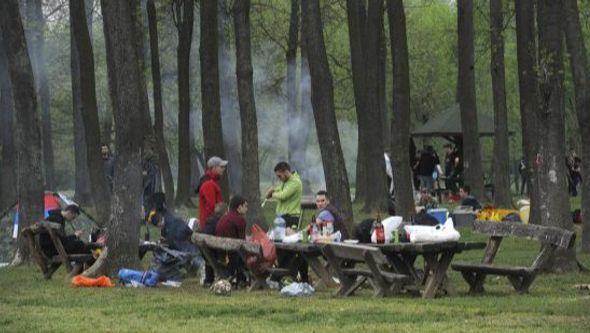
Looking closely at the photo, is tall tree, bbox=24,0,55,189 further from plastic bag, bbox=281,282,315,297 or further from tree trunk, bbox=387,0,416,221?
plastic bag, bbox=281,282,315,297

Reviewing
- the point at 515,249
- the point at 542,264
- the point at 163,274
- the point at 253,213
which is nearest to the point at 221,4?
the point at 253,213

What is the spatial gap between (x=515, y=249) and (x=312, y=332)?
12.1 metres

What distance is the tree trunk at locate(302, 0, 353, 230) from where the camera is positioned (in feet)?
80.9

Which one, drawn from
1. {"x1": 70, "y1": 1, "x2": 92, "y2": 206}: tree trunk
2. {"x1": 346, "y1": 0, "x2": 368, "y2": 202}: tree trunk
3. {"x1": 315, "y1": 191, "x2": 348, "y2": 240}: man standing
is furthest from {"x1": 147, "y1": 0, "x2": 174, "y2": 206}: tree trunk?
{"x1": 315, "y1": 191, "x2": 348, "y2": 240}: man standing

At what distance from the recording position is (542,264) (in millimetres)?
17250

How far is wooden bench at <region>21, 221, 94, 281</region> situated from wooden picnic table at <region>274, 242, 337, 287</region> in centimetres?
360

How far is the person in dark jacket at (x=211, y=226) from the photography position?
19922 mm

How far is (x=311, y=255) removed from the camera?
18375mm

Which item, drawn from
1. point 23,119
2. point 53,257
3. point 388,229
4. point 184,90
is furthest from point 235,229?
point 184,90

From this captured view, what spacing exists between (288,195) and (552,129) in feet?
13.7

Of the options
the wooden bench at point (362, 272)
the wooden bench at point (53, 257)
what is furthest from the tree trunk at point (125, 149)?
the wooden bench at point (362, 272)

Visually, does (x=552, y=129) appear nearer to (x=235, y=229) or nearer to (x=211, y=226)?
(x=235, y=229)

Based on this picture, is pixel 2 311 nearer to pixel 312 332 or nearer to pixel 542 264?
pixel 312 332

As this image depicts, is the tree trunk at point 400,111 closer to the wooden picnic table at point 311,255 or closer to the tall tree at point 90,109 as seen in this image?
the tall tree at point 90,109
